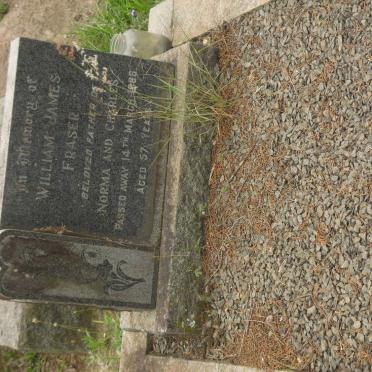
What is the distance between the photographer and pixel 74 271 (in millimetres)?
4078

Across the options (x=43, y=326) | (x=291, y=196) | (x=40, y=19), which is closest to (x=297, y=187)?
(x=291, y=196)

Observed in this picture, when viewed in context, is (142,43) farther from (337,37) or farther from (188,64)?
(337,37)

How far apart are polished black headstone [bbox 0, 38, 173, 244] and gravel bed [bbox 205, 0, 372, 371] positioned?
509 millimetres

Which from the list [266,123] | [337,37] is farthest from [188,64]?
[337,37]

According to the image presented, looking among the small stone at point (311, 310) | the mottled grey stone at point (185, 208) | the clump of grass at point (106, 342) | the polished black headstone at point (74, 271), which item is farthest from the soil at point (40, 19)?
the small stone at point (311, 310)

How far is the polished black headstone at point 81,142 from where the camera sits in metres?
4.08

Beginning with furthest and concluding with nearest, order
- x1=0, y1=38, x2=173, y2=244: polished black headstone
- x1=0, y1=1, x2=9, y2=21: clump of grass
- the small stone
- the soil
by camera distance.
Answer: x1=0, y1=1, x2=9, y2=21: clump of grass < the soil < x1=0, y1=38, x2=173, y2=244: polished black headstone < the small stone

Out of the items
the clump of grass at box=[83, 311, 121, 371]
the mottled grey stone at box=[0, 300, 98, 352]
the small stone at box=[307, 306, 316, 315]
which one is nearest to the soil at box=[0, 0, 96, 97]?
the mottled grey stone at box=[0, 300, 98, 352]

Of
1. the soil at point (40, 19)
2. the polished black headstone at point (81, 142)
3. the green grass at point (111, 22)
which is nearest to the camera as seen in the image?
the polished black headstone at point (81, 142)

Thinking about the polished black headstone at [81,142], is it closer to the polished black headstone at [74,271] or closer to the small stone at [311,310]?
the polished black headstone at [74,271]

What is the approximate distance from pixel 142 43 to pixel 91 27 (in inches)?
52.0

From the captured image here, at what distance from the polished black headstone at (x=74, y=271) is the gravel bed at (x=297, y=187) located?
456mm

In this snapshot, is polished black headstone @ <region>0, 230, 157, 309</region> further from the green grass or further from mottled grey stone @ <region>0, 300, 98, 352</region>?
the green grass

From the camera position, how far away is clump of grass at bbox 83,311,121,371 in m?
5.35
